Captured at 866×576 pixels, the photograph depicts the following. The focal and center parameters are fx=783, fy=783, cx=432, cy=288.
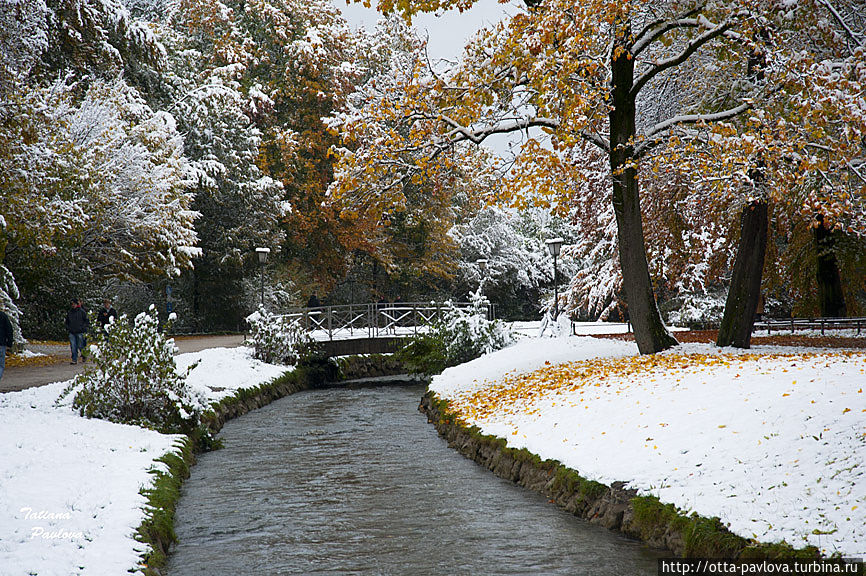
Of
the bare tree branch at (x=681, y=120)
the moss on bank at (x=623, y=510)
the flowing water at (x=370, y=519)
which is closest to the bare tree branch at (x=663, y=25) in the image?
the bare tree branch at (x=681, y=120)

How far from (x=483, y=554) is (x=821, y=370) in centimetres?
511

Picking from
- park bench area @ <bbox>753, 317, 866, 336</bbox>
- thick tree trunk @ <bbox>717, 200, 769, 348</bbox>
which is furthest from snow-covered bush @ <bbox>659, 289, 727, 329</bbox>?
thick tree trunk @ <bbox>717, 200, 769, 348</bbox>

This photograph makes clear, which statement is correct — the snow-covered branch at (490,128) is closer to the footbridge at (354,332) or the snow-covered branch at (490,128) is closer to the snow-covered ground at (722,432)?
the snow-covered ground at (722,432)

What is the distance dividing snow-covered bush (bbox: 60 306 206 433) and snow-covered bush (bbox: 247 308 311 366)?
10.3m

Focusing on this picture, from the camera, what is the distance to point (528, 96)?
14461mm

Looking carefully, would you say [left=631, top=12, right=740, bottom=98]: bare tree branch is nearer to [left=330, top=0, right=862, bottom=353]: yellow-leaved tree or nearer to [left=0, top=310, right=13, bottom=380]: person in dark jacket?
[left=330, top=0, right=862, bottom=353]: yellow-leaved tree

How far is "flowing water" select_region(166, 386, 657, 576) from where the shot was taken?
6.71 metres

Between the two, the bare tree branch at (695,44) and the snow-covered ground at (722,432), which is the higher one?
the bare tree branch at (695,44)

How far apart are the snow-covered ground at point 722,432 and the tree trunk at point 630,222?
816 millimetres

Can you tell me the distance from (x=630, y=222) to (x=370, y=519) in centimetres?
844

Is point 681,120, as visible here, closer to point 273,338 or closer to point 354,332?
point 273,338

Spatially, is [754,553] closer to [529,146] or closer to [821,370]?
[821,370]

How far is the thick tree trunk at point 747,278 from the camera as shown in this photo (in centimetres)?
1495

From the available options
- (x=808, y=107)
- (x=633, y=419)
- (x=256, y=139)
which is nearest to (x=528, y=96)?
(x=808, y=107)
